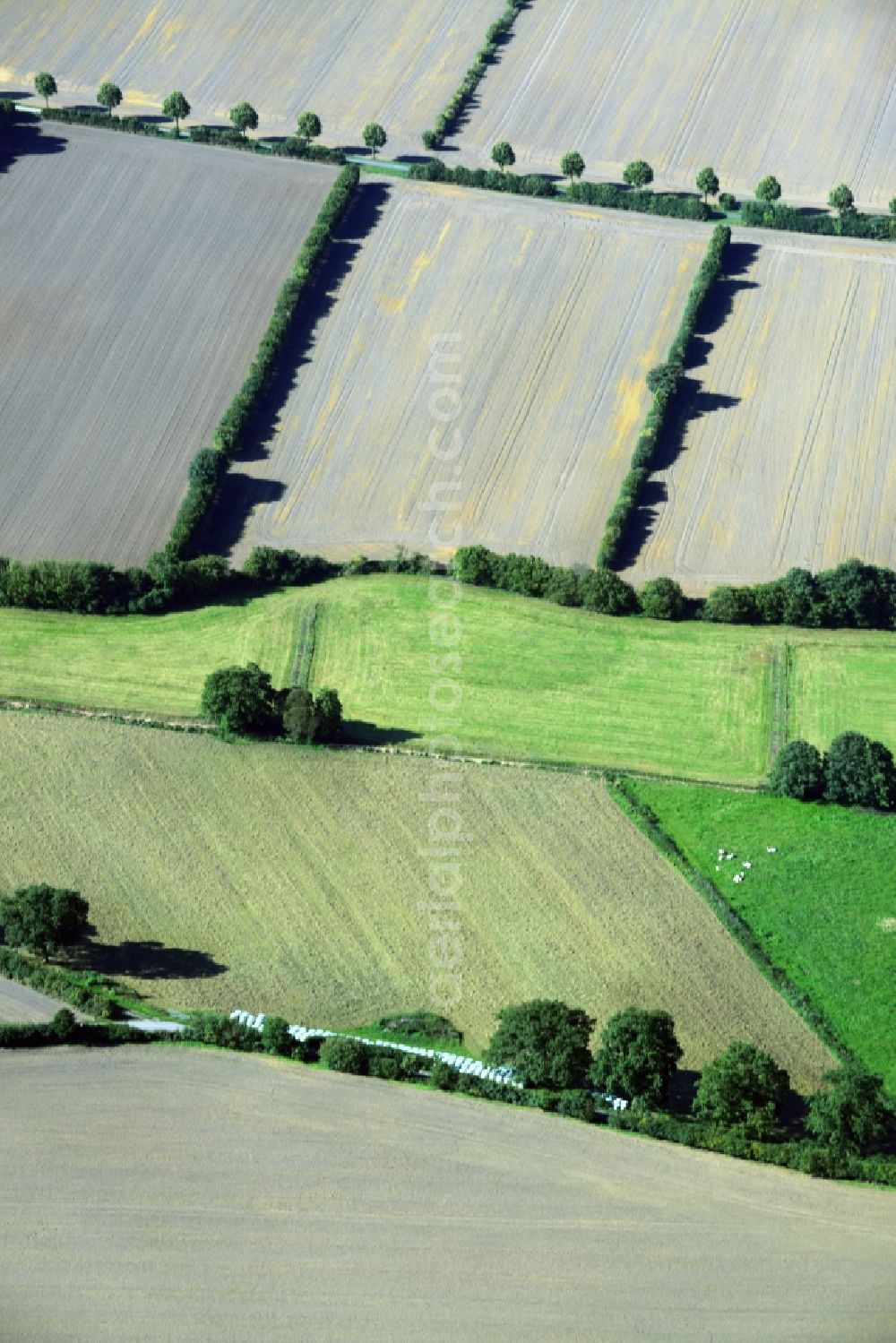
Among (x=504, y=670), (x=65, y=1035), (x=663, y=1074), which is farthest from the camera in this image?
(x=504, y=670)

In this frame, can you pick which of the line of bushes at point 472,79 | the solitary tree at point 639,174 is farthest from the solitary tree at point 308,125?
the solitary tree at point 639,174

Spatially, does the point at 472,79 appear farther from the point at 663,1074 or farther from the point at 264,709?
A: the point at 663,1074

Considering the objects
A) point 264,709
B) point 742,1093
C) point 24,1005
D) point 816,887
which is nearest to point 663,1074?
point 742,1093

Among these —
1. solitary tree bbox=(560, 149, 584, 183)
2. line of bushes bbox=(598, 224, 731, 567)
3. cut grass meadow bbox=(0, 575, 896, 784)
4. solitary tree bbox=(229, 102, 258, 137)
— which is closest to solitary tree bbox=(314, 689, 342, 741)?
cut grass meadow bbox=(0, 575, 896, 784)

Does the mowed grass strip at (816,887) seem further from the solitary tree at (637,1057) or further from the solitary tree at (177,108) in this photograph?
the solitary tree at (177,108)

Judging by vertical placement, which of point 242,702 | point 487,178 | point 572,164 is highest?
point 572,164

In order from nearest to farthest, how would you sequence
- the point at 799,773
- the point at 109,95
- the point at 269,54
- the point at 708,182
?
the point at 799,773, the point at 708,182, the point at 109,95, the point at 269,54
